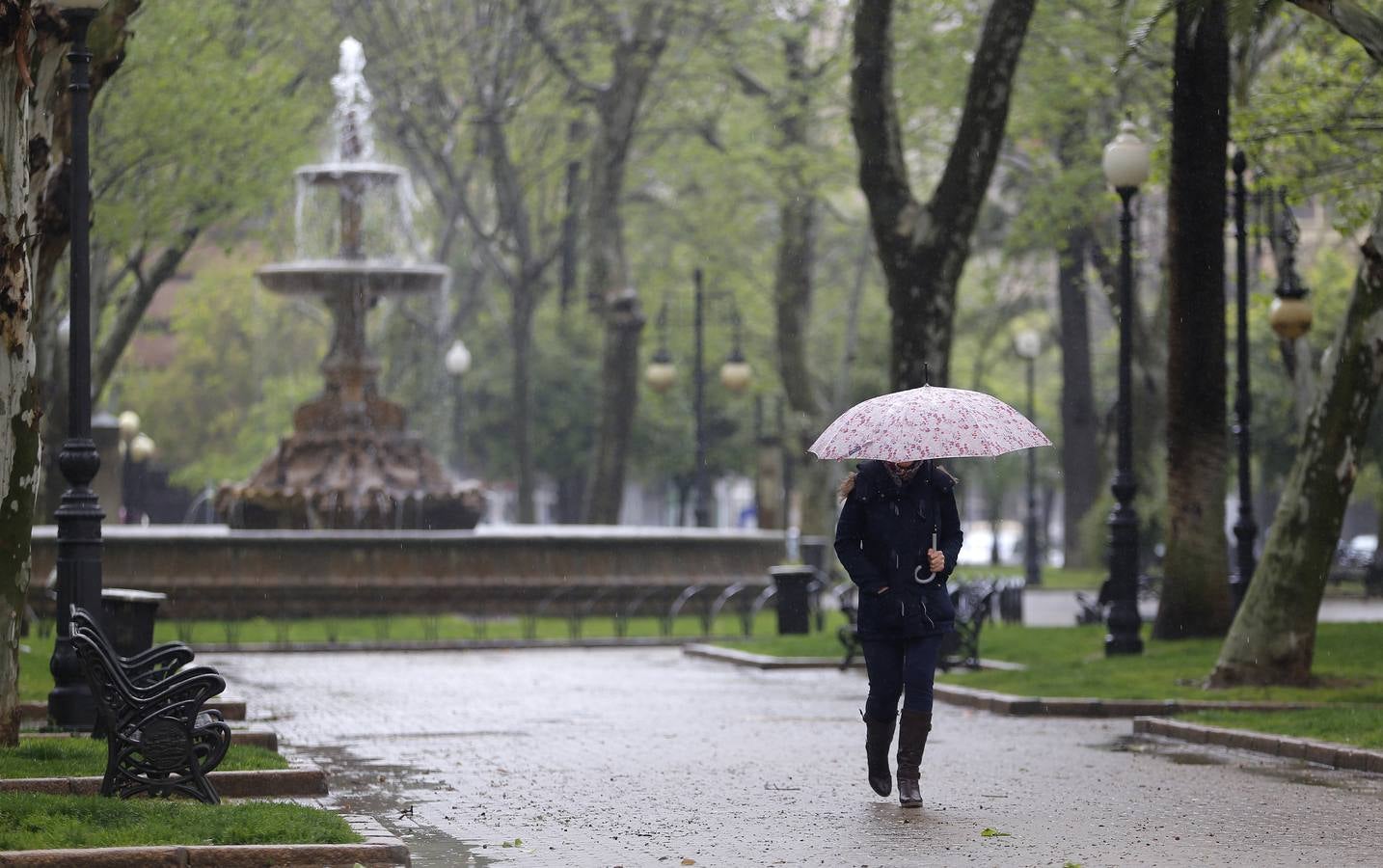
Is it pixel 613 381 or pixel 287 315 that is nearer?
pixel 613 381

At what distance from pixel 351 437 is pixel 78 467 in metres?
19.8

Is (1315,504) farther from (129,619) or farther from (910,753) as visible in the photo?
A: (129,619)

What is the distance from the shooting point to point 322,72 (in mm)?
40375

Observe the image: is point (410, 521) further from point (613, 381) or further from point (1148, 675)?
point (1148, 675)

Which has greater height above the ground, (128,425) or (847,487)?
(128,425)

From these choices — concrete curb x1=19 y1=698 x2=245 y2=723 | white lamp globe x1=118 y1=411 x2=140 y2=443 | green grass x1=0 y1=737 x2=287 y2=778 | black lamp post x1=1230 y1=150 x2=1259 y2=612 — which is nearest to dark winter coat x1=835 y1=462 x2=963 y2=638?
green grass x1=0 y1=737 x2=287 y2=778

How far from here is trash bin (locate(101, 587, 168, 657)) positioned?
16562mm

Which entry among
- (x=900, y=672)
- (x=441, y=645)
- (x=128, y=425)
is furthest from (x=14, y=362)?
(x=128, y=425)

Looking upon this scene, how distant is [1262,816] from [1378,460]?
3340 centimetres

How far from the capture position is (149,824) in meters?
9.30

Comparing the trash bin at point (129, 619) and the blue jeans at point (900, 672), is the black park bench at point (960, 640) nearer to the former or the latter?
the trash bin at point (129, 619)

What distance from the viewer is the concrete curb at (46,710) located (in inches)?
593

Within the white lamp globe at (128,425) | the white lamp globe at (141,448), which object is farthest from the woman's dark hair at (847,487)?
the white lamp globe at (141,448)

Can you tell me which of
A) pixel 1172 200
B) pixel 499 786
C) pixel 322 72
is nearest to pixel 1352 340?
pixel 1172 200
